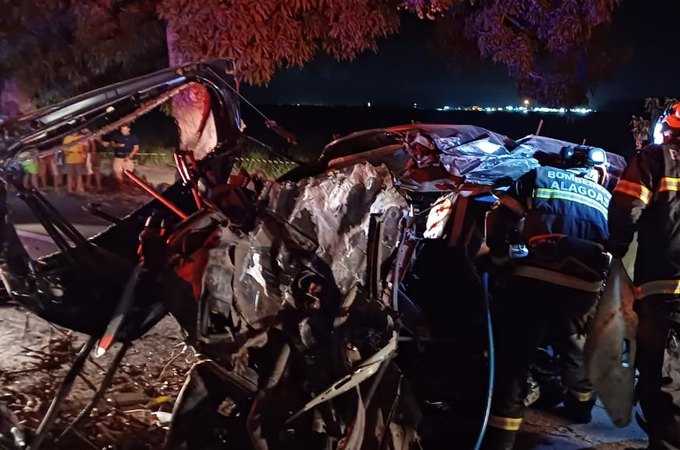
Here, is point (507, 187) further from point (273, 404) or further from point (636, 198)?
point (273, 404)

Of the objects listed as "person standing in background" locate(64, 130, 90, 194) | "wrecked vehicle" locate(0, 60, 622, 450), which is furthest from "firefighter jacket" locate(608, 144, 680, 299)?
"person standing in background" locate(64, 130, 90, 194)

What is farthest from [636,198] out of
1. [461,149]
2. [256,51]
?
[256,51]

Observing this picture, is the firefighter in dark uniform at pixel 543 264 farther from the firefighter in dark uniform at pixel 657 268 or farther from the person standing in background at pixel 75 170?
the person standing in background at pixel 75 170

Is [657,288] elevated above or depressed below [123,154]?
above

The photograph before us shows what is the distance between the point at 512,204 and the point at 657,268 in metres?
1.00

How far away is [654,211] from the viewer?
422 cm

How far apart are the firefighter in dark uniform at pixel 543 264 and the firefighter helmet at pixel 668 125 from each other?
52cm

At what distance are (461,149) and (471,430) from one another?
181 cm

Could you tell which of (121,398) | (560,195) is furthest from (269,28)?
(121,398)

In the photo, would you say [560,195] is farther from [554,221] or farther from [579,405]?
[579,405]

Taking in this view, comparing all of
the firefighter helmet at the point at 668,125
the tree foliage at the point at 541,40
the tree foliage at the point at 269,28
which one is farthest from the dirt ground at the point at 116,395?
the tree foliage at the point at 541,40

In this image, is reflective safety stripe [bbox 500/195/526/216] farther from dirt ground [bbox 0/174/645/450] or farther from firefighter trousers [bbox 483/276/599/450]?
dirt ground [bbox 0/174/645/450]

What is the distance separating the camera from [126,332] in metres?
3.69

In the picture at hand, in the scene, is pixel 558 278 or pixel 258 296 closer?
pixel 258 296
